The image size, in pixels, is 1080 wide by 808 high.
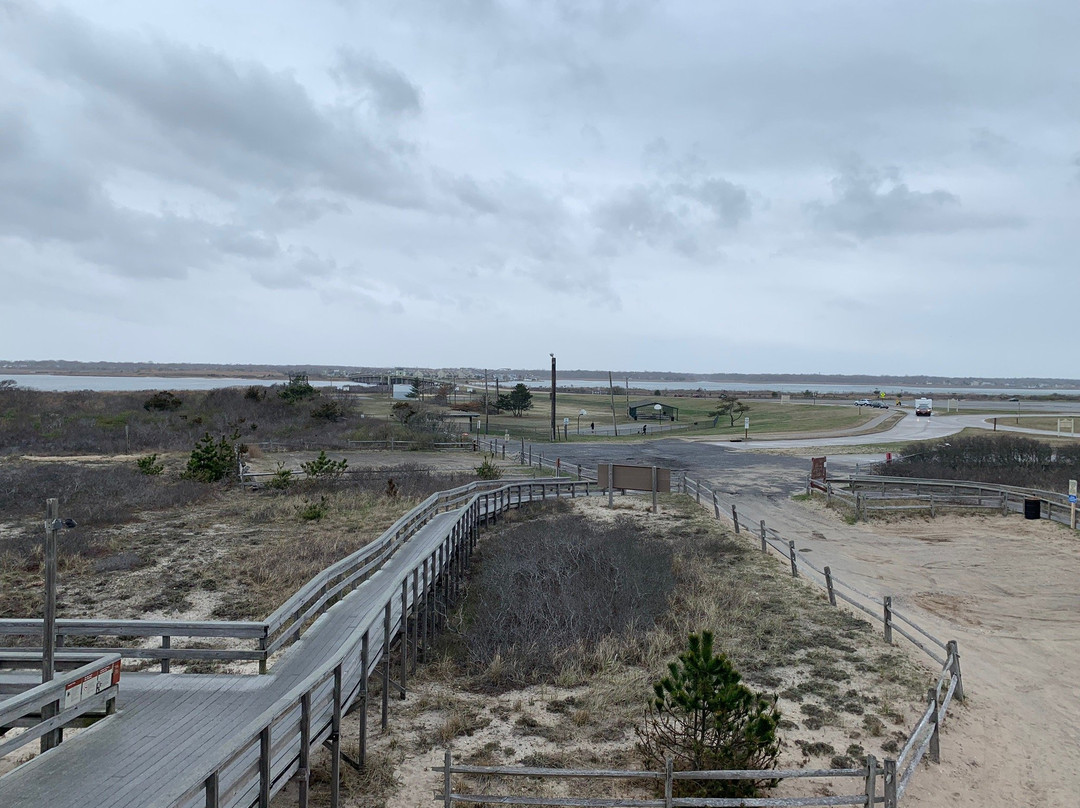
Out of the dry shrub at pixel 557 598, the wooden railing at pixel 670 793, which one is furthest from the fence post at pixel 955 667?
the dry shrub at pixel 557 598

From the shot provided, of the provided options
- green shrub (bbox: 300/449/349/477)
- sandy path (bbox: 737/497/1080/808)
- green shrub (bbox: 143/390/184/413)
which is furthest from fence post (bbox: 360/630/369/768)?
green shrub (bbox: 143/390/184/413)

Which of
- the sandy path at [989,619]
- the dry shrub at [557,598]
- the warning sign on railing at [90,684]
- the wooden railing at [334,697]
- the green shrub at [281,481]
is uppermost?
the warning sign on railing at [90,684]

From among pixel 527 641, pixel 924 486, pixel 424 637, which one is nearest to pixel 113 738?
pixel 424 637

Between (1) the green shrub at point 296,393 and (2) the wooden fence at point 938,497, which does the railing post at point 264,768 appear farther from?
(1) the green shrub at point 296,393

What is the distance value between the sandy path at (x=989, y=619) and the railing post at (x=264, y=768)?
6684 millimetres

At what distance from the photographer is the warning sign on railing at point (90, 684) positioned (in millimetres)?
6207

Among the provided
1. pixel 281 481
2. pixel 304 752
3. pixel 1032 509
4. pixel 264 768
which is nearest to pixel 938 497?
pixel 1032 509

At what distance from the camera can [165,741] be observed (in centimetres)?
634

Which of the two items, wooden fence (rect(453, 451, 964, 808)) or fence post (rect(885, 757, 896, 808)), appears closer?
wooden fence (rect(453, 451, 964, 808))

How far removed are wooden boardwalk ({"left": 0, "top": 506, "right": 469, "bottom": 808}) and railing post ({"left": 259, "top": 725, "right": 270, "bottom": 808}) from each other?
0.41ft

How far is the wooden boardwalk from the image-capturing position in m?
5.28

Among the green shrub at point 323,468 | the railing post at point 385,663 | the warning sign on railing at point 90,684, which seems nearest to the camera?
the warning sign on railing at point 90,684

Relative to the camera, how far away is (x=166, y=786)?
17.9ft

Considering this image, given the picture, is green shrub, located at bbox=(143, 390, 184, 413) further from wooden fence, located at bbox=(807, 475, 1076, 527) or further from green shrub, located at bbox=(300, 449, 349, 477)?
wooden fence, located at bbox=(807, 475, 1076, 527)
